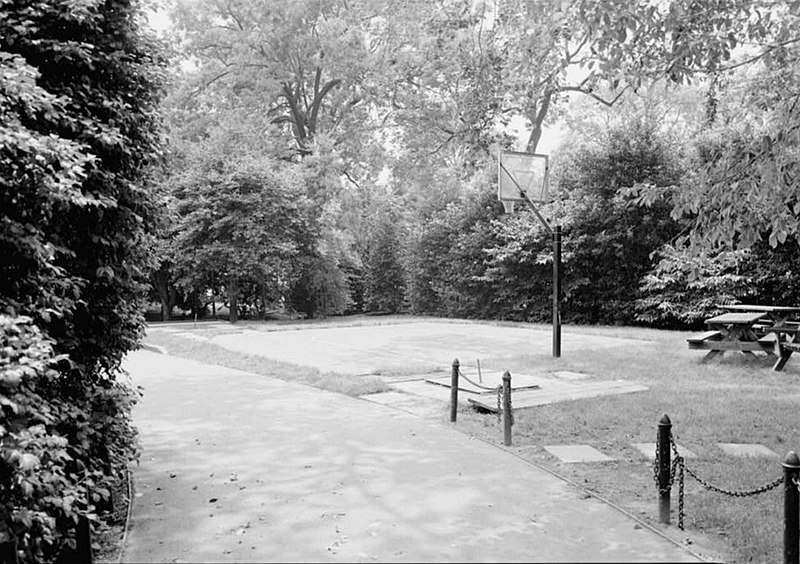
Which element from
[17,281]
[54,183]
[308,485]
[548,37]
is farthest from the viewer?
[548,37]

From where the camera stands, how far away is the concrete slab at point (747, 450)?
6551mm

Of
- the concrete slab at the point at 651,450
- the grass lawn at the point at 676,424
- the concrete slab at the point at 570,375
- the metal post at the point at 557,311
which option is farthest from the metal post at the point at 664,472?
the metal post at the point at 557,311

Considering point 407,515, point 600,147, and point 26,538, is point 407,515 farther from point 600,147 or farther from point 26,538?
point 600,147

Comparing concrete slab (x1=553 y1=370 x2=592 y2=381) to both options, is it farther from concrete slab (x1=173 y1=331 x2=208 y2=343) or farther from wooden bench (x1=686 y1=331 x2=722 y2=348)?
concrete slab (x1=173 y1=331 x2=208 y2=343)

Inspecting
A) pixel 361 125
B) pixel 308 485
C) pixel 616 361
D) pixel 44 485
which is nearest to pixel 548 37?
pixel 616 361

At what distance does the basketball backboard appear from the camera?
15498mm

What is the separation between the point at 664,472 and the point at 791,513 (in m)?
0.93

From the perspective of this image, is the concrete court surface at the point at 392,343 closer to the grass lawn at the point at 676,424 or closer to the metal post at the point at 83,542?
the grass lawn at the point at 676,424

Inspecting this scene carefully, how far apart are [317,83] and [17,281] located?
31265 millimetres

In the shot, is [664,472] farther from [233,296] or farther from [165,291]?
[165,291]

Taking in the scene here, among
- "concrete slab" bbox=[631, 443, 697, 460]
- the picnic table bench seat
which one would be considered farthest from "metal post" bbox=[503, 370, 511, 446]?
the picnic table bench seat

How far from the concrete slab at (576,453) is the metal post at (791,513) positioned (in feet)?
7.68

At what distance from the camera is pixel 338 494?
17.5 feet

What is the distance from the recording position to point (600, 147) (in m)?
21.4
